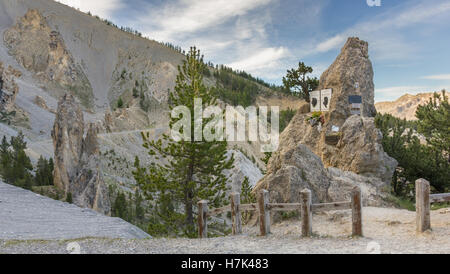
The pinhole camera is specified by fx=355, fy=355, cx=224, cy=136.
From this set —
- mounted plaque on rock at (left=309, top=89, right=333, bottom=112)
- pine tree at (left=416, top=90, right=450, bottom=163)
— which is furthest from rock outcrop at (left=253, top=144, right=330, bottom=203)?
mounted plaque on rock at (left=309, top=89, right=333, bottom=112)

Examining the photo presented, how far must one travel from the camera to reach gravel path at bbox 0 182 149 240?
41.3 ft

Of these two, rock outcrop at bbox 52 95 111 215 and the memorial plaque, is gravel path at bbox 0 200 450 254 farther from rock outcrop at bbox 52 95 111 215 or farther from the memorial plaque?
rock outcrop at bbox 52 95 111 215

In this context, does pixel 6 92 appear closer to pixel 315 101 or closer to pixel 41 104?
pixel 41 104

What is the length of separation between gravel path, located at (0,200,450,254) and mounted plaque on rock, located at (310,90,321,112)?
15243 mm

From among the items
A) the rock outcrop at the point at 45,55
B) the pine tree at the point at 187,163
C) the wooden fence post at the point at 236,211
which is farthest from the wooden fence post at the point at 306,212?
the rock outcrop at the point at 45,55

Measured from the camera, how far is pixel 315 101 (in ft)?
87.9

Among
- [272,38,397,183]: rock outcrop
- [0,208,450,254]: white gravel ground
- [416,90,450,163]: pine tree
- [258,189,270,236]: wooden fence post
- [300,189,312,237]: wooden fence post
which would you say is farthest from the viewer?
[416,90,450,163]: pine tree

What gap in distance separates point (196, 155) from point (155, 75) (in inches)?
3302

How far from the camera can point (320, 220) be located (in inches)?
529

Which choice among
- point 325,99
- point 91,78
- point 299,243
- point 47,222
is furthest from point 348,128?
point 91,78

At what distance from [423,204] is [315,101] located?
18289mm

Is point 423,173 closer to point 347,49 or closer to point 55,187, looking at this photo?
point 347,49

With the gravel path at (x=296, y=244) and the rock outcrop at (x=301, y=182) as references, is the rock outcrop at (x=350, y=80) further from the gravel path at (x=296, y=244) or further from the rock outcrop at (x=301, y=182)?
the gravel path at (x=296, y=244)
